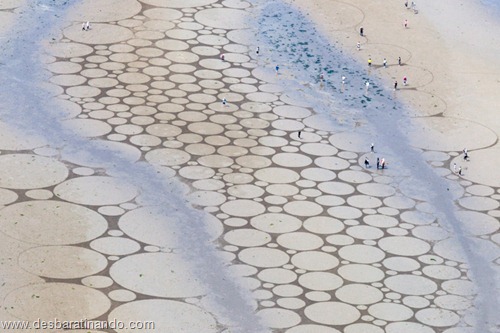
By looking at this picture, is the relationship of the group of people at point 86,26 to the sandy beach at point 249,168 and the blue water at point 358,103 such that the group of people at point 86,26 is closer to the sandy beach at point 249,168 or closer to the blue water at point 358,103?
the sandy beach at point 249,168

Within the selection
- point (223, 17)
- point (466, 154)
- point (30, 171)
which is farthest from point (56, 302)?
point (223, 17)

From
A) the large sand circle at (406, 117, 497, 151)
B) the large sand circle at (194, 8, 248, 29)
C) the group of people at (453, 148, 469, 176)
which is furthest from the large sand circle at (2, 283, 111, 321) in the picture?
the large sand circle at (194, 8, 248, 29)

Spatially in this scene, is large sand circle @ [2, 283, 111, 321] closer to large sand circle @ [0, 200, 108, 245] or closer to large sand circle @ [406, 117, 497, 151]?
large sand circle @ [0, 200, 108, 245]

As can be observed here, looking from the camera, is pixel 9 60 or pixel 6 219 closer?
pixel 6 219

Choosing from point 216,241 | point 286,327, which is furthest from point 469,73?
point 286,327

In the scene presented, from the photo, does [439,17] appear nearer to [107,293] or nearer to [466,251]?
[466,251]
